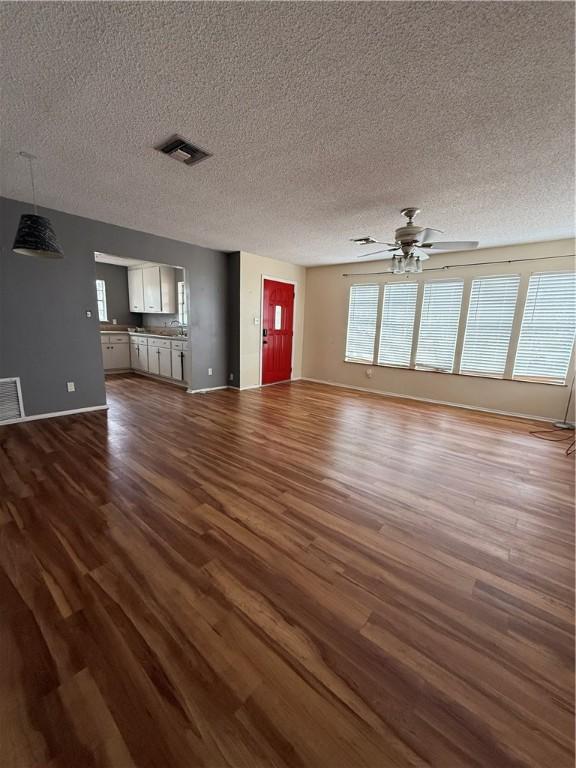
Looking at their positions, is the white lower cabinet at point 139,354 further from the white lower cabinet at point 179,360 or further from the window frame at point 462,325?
the window frame at point 462,325

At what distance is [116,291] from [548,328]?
28.3 feet

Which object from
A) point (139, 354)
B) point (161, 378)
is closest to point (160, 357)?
point (161, 378)

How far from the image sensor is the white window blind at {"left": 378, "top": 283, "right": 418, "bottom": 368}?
541 cm

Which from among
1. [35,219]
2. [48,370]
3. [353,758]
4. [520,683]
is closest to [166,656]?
[353,758]

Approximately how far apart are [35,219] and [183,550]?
289cm

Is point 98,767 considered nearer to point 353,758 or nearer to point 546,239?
point 353,758

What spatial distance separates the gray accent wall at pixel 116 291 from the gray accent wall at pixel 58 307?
345cm

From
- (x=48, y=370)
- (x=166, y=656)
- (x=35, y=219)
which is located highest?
(x=35, y=219)

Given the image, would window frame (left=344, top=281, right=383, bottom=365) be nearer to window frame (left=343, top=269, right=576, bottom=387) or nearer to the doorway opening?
window frame (left=343, top=269, right=576, bottom=387)

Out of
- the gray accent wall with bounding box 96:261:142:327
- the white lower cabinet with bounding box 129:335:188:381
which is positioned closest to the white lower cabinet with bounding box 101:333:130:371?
the white lower cabinet with bounding box 129:335:188:381

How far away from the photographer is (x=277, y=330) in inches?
250

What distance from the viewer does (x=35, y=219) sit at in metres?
2.48

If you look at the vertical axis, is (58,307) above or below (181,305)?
below

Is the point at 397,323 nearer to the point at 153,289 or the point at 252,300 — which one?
the point at 252,300
